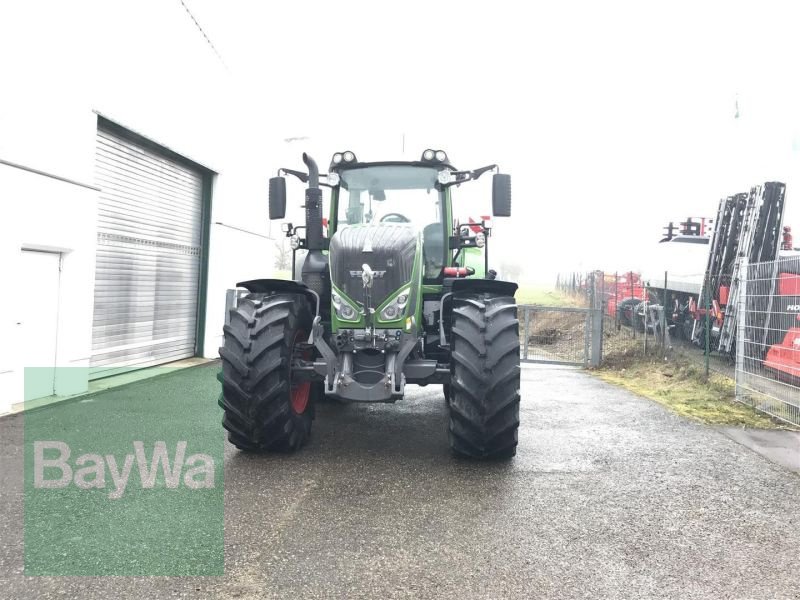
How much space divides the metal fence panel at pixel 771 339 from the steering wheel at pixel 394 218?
385 cm

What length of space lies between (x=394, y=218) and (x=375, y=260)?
3.61 feet

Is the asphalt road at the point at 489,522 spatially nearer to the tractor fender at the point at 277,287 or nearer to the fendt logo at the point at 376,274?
the tractor fender at the point at 277,287

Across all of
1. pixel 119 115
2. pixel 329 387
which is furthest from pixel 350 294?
pixel 119 115

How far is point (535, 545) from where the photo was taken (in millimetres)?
3020

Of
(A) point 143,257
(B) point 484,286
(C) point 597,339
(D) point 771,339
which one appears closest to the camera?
(B) point 484,286

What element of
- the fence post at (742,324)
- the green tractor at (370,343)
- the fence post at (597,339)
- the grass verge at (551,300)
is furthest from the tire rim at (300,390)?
the grass verge at (551,300)

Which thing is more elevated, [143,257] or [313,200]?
[313,200]

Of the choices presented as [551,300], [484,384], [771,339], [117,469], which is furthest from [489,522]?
[551,300]

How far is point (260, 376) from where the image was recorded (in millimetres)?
4113

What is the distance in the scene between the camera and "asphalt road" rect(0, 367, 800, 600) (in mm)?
2596

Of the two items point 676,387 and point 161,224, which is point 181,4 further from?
point 676,387

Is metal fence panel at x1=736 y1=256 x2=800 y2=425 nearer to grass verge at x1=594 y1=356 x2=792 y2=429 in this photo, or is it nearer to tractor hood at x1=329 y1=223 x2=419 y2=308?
grass verge at x1=594 y1=356 x2=792 y2=429

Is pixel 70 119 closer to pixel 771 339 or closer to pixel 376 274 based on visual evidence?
pixel 376 274

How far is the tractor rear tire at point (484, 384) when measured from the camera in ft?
13.1
